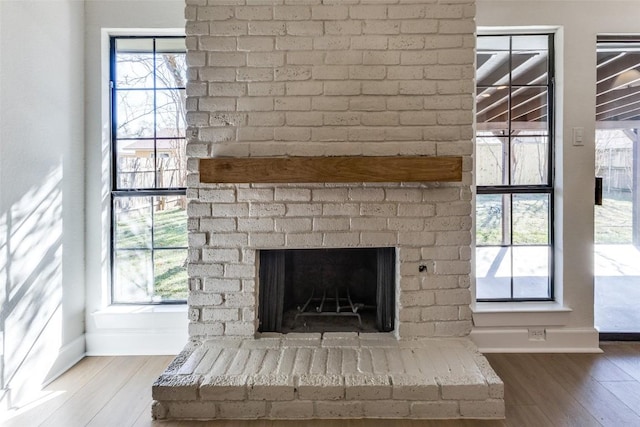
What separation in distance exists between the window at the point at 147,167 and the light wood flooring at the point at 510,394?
1.73 ft

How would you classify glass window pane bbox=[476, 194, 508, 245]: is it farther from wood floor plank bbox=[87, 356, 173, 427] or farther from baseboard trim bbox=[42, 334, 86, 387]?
baseboard trim bbox=[42, 334, 86, 387]

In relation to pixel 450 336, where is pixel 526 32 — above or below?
above

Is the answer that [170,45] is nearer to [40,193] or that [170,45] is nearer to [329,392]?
[40,193]

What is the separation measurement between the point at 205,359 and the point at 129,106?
5.69 feet

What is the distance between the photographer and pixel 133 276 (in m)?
2.54

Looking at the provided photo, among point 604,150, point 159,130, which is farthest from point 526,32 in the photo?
point 159,130

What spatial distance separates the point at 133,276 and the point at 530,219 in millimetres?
2720

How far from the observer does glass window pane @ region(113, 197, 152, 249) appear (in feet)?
8.27

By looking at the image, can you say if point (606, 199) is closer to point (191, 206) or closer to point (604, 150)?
point (604, 150)

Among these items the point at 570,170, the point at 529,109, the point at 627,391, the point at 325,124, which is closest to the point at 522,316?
the point at 627,391

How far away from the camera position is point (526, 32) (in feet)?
8.05

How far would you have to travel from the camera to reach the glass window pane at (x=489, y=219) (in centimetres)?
253

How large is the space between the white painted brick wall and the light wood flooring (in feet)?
1.62

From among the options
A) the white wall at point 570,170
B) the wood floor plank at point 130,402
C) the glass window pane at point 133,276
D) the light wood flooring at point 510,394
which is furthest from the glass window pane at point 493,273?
the glass window pane at point 133,276
